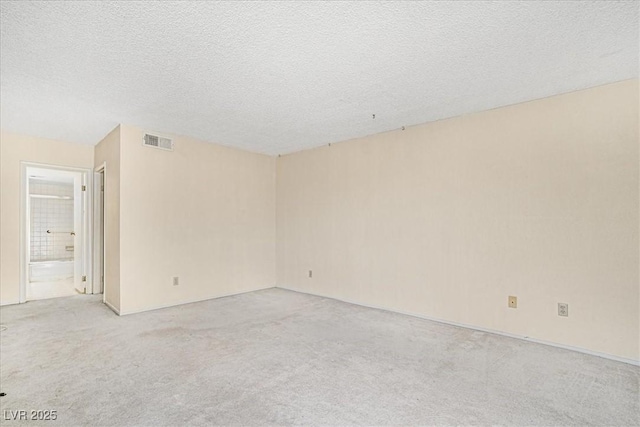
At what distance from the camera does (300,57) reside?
2340mm

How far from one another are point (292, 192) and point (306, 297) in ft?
5.87

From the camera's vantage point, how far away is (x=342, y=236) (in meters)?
4.73

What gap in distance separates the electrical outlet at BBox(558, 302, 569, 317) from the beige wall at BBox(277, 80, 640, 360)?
0.03 m

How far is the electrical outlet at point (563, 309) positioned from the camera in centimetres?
289

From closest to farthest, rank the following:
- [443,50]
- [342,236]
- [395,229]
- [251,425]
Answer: [251,425] < [443,50] < [395,229] < [342,236]

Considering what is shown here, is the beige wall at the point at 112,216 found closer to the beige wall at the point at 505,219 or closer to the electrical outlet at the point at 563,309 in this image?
the beige wall at the point at 505,219

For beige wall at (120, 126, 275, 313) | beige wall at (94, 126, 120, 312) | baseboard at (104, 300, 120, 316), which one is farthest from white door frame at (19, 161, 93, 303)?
beige wall at (120, 126, 275, 313)

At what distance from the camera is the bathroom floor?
4859mm

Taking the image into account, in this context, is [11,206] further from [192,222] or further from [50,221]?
[50,221]

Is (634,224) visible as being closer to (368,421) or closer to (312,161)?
(368,421)

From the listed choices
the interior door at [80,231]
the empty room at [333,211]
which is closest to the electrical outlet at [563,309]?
the empty room at [333,211]

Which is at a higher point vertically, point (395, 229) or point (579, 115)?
point (579, 115)

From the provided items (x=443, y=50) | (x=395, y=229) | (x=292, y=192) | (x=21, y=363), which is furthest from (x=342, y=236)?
(x=21, y=363)

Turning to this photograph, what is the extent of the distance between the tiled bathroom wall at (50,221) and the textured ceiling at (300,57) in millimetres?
5117
